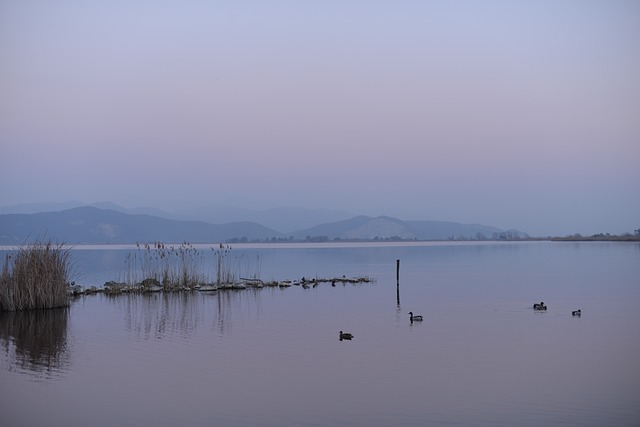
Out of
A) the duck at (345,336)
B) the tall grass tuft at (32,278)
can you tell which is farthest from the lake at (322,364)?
the tall grass tuft at (32,278)

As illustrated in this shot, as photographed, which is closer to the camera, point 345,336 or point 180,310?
point 345,336

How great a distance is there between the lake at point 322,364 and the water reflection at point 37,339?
57 mm

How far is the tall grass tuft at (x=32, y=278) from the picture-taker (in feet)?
89.1

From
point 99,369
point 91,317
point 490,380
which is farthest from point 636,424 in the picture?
point 91,317

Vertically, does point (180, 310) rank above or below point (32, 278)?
below

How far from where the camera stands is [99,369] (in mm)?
17578

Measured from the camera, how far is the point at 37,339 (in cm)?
2194

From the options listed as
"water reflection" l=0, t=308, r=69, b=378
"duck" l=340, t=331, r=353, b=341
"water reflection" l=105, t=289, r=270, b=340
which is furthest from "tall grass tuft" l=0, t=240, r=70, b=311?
"duck" l=340, t=331, r=353, b=341

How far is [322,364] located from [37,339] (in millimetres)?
9417

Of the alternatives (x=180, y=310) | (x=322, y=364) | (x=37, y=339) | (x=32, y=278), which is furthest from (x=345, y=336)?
(x=32, y=278)

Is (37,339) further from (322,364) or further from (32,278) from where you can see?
(322,364)

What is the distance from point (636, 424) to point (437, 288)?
28884mm

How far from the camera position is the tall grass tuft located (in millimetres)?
27172

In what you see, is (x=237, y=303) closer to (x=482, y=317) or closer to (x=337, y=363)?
(x=482, y=317)
